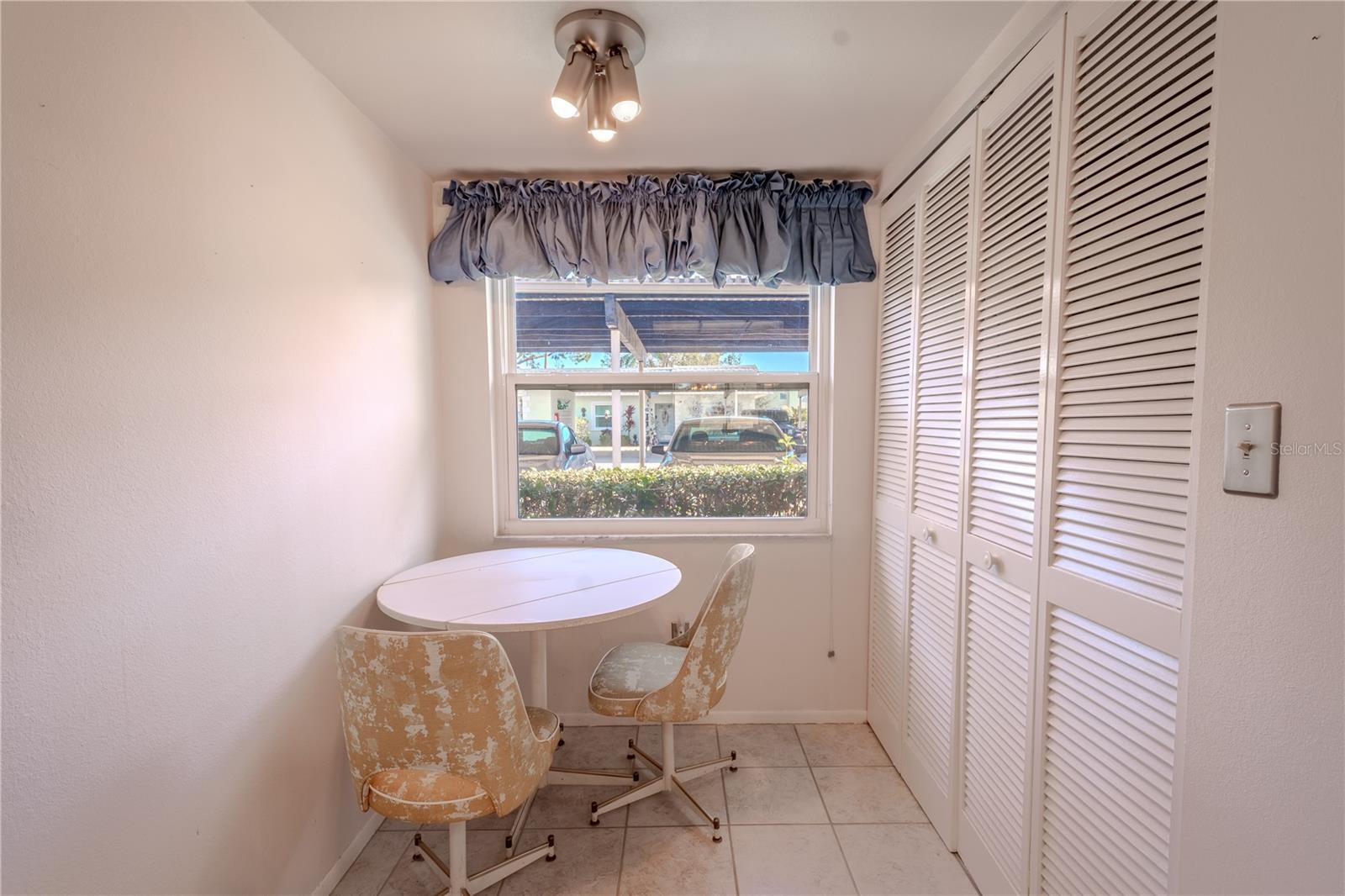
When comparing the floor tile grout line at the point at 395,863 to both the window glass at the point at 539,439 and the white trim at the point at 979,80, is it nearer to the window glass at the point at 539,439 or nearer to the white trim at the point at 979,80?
the window glass at the point at 539,439

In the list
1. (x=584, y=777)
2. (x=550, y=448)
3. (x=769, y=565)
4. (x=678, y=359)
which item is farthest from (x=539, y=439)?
(x=584, y=777)

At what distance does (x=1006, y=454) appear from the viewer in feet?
4.33

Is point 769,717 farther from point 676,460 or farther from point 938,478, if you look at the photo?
point 938,478

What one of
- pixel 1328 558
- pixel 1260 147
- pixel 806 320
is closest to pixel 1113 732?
pixel 1328 558

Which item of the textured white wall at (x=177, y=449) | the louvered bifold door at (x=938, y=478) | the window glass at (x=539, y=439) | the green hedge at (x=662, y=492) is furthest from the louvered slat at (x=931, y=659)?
the textured white wall at (x=177, y=449)

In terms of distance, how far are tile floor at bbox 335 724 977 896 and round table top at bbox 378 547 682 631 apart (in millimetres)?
800

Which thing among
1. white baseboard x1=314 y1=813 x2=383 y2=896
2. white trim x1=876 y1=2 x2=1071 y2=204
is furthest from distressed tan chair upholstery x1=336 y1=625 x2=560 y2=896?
white trim x1=876 y1=2 x2=1071 y2=204

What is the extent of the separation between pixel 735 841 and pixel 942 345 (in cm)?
172

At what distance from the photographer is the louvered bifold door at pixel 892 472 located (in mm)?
1905

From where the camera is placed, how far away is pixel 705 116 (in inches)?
65.0

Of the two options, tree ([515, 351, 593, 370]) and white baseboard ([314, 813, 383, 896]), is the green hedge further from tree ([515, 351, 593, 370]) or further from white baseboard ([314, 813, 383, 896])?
white baseboard ([314, 813, 383, 896])

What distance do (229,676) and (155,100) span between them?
47.1 inches

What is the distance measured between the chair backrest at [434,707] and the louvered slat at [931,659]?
50.2 inches

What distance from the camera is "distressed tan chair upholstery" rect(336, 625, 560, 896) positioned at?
1.08m
